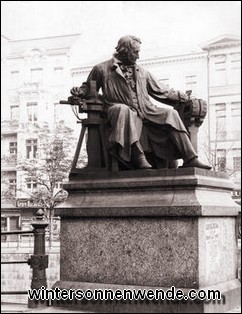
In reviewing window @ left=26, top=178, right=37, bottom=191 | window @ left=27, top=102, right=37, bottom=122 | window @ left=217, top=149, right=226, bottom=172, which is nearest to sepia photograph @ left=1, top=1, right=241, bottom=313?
window @ left=26, top=178, right=37, bottom=191

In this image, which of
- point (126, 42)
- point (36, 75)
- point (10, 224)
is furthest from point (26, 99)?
point (126, 42)

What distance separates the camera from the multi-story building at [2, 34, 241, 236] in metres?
25.9

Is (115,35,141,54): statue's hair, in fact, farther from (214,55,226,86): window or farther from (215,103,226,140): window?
(214,55,226,86): window

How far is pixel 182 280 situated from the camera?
5766 mm

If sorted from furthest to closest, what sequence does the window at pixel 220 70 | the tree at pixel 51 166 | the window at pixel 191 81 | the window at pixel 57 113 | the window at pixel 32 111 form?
the window at pixel 220 70
the window at pixel 191 81
the window at pixel 32 111
the window at pixel 57 113
the tree at pixel 51 166

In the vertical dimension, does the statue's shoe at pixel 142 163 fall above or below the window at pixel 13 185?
above

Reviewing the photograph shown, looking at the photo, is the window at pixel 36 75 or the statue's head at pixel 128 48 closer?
the statue's head at pixel 128 48

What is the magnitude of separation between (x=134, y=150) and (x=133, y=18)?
10.2 metres

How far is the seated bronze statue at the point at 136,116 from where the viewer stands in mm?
6410

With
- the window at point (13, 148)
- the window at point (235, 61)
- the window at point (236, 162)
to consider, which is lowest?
the window at point (236, 162)

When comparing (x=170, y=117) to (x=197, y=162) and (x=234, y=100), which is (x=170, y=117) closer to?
(x=197, y=162)

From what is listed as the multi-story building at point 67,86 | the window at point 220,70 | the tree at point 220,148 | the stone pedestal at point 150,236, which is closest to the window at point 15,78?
the multi-story building at point 67,86

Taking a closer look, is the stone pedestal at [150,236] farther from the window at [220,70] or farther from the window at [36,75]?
the window at [36,75]

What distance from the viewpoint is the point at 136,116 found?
21.6ft
